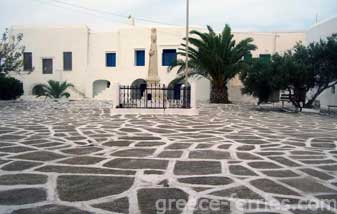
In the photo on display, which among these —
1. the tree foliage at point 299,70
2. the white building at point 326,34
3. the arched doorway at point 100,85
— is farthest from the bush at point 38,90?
the white building at point 326,34

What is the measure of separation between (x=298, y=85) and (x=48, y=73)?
75.6ft

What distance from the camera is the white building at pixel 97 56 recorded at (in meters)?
29.6

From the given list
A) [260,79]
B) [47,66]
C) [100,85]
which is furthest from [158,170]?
[47,66]

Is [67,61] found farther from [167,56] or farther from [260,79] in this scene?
[260,79]

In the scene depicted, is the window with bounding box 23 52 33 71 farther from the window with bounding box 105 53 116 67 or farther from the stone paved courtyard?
the stone paved courtyard

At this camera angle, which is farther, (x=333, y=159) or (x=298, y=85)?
(x=298, y=85)

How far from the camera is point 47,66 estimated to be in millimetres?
31500

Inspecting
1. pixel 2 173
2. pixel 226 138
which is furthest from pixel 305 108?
pixel 2 173

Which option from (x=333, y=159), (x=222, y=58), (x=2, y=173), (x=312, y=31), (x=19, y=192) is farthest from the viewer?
(x=312, y=31)

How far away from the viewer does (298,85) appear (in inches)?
644

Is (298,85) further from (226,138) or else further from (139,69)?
(139,69)

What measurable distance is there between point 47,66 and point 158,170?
95.0 feet

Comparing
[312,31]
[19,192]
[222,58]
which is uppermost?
[312,31]

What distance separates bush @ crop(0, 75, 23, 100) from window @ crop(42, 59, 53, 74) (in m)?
5.82
